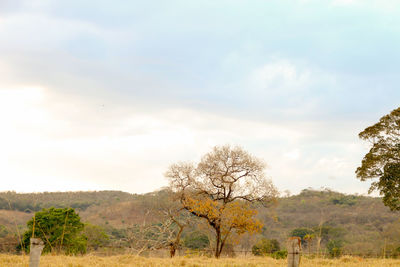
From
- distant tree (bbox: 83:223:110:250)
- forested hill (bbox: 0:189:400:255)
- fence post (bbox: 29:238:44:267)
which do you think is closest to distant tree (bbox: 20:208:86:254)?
distant tree (bbox: 83:223:110:250)

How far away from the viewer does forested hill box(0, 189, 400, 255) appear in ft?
175

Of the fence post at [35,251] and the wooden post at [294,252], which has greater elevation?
the wooden post at [294,252]

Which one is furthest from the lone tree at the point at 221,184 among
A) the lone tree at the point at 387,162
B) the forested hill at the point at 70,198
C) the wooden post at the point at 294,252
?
the forested hill at the point at 70,198

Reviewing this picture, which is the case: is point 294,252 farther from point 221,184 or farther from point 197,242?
point 197,242

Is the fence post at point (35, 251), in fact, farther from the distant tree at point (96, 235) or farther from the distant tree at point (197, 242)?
the distant tree at point (197, 242)

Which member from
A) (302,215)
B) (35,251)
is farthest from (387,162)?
(302,215)

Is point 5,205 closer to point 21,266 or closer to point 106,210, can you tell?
point 106,210

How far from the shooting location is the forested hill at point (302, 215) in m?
53.2

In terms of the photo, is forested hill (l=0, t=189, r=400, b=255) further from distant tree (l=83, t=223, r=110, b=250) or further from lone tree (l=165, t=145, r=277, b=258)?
lone tree (l=165, t=145, r=277, b=258)

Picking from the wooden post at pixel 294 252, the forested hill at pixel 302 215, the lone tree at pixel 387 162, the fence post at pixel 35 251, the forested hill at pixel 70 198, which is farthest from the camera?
the forested hill at pixel 70 198

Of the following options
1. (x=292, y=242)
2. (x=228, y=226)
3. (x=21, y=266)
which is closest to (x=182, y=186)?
(x=228, y=226)

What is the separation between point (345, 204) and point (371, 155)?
53.1 metres

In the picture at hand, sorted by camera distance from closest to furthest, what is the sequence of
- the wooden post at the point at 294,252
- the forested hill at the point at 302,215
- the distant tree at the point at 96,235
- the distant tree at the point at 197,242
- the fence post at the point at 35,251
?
the wooden post at the point at 294,252, the fence post at the point at 35,251, the distant tree at the point at 96,235, the distant tree at the point at 197,242, the forested hill at the point at 302,215

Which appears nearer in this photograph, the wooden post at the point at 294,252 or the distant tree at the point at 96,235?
the wooden post at the point at 294,252
